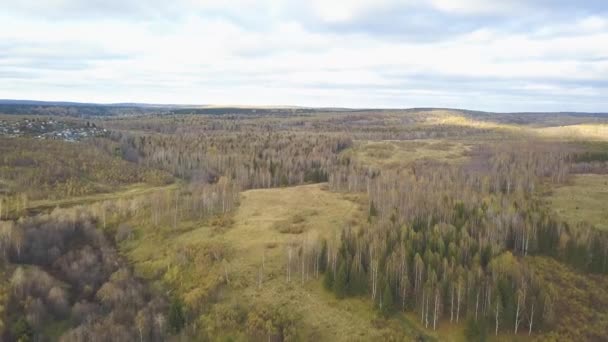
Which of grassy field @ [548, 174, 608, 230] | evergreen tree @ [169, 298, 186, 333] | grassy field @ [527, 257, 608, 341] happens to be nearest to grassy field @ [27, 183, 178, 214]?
evergreen tree @ [169, 298, 186, 333]

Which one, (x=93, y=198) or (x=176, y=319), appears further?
(x=93, y=198)

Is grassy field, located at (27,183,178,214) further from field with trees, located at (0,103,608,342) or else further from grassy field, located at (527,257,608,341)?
grassy field, located at (527,257,608,341)

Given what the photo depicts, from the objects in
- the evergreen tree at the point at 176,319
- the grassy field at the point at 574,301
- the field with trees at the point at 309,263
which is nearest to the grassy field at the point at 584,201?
the field with trees at the point at 309,263

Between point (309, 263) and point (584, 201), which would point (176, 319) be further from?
point (584, 201)

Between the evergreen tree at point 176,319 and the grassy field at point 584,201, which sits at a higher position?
the grassy field at point 584,201

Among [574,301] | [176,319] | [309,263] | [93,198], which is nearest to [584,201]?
[574,301]

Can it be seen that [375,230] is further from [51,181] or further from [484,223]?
[51,181]

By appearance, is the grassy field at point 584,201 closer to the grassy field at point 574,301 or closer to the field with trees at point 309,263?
the field with trees at point 309,263

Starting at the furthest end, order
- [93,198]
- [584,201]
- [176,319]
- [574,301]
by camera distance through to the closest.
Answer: [93,198]
[584,201]
[574,301]
[176,319]

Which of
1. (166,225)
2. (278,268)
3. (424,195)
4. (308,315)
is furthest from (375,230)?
(166,225)
